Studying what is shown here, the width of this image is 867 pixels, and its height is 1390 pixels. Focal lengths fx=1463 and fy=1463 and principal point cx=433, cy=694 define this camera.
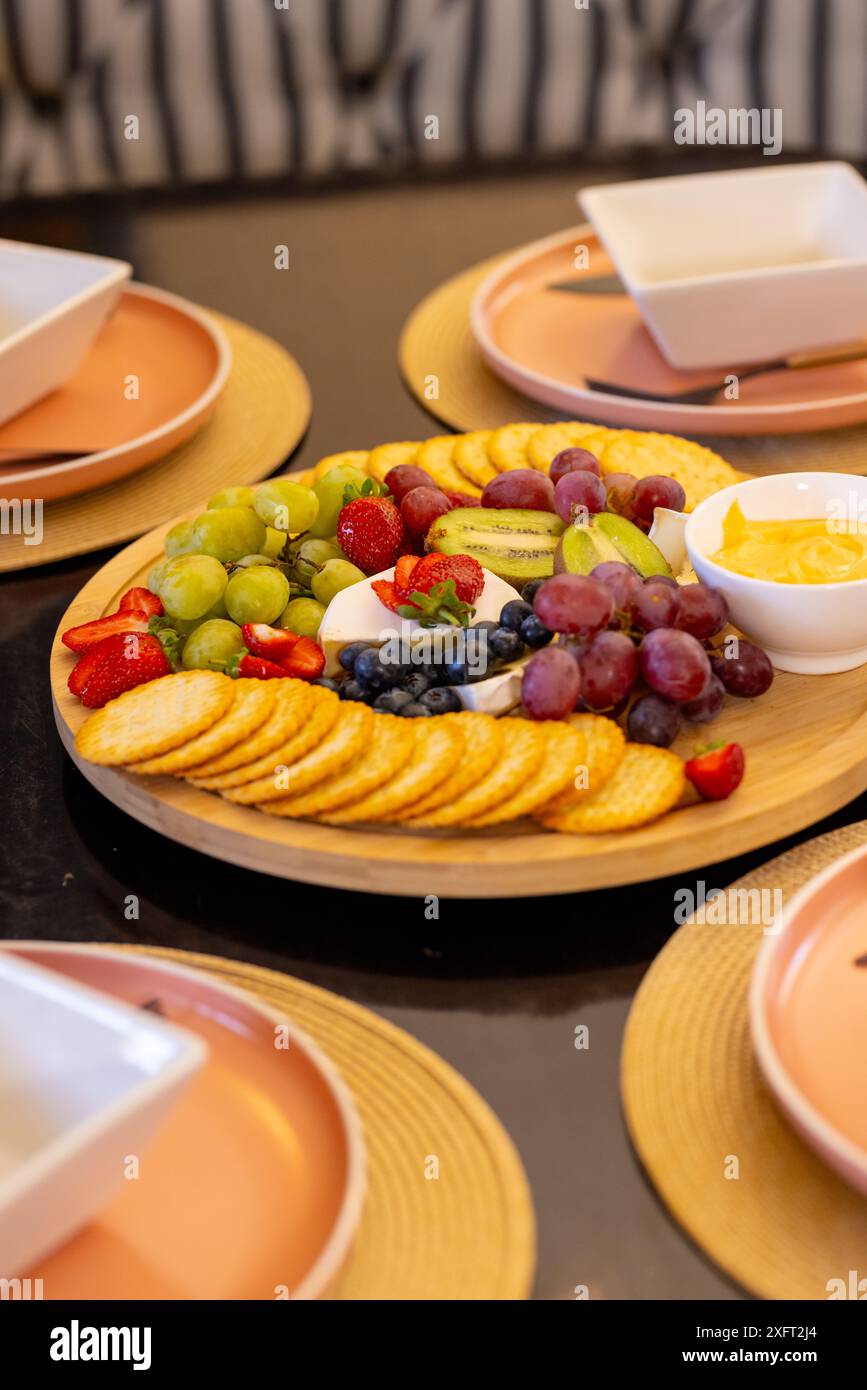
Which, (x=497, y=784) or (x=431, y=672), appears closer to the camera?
(x=497, y=784)

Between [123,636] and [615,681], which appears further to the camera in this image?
[123,636]

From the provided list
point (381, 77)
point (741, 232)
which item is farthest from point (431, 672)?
point (381, 77)

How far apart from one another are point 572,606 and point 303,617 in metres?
0.33

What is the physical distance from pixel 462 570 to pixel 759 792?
372 mm

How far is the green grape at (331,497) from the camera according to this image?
66.7 inches

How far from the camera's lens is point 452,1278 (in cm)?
93

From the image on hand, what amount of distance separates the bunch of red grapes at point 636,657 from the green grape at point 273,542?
42cm

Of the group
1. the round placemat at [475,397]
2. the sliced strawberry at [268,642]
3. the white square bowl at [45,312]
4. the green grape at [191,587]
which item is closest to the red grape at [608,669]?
the sliced strawberry at [268,642]

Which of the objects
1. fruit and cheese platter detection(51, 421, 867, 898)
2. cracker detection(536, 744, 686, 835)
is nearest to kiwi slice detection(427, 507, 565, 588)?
fruit and cheese platter detection(51, 421, 867, 898)

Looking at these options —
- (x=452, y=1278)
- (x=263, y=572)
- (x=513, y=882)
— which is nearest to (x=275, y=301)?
(x=263, y=572)

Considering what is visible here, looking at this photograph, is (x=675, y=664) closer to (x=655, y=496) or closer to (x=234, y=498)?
(x=655, y=496)

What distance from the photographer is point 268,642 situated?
58.6 inches

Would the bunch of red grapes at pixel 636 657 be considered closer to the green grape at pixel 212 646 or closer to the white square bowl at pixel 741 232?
the green grape at pixel 212 646

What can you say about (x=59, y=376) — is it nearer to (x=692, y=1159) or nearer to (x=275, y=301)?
(x=275, y=301)
